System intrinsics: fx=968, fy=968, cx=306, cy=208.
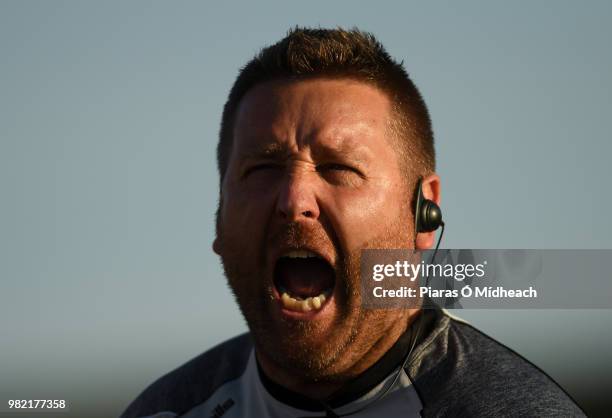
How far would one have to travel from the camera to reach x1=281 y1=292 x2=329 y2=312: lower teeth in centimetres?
546

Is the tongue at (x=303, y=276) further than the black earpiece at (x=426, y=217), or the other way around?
the black earpiece at (x=426, y=217)

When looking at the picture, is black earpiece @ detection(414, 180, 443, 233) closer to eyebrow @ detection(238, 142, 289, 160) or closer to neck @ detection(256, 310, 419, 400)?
neck @ detection(256, 310, 419, 400)

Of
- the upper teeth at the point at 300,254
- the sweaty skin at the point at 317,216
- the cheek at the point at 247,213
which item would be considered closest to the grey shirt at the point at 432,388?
the sweaty skin at the point at 317,216

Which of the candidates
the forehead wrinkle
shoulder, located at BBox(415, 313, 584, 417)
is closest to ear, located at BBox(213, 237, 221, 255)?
the forehead wrinkle

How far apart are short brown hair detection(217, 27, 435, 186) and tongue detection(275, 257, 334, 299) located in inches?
30.9

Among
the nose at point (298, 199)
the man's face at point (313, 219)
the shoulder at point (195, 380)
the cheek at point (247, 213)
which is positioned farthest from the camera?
the shoulder at point (195, 380)

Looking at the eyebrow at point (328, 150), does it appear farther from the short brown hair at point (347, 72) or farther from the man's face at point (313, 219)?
the short brown hair at point (347, 72)

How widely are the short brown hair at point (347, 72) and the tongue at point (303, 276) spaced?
79cm

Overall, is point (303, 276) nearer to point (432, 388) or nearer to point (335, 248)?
point (335, 248)

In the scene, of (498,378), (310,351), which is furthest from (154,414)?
(498,378)

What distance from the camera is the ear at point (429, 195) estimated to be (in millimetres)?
5863

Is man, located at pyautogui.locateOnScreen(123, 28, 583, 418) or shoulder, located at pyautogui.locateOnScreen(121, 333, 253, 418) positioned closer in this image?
man, located at pyautogui.locateOnScreen(123, 28, 583, 418)

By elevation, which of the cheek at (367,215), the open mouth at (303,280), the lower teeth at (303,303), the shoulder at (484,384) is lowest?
the shoulder at (484,384)

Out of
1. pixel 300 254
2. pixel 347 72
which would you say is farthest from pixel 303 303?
pixel 347 72
